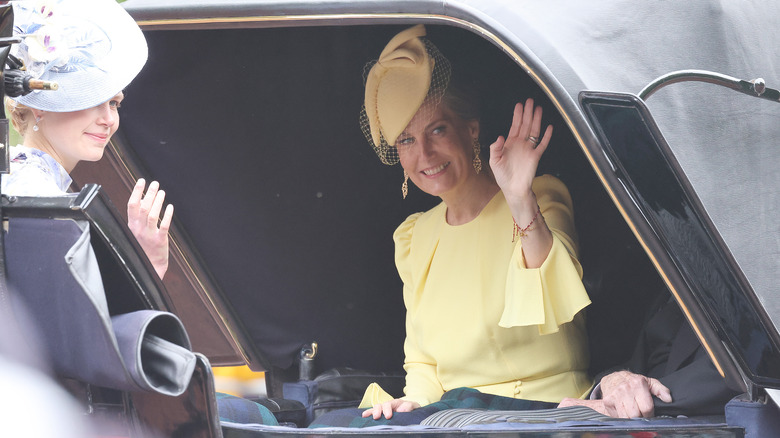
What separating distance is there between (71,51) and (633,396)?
130 cm

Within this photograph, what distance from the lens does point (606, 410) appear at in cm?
217

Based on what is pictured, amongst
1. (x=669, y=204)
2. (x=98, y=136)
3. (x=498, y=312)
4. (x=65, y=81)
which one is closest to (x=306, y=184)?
(x=498, y=312)

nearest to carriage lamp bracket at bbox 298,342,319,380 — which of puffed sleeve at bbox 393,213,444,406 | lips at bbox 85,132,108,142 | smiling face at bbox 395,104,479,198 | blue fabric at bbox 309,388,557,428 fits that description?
puffed sleeve at bbox 393,213,444,406

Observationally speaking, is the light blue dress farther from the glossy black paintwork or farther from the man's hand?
the man's hand

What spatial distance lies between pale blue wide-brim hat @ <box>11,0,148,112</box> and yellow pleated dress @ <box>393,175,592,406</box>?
39.4 inches

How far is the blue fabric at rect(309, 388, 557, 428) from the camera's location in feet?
7.79

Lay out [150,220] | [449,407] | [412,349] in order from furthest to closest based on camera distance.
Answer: [412,349]
[449,407]
[150,220]

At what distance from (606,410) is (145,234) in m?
1.05

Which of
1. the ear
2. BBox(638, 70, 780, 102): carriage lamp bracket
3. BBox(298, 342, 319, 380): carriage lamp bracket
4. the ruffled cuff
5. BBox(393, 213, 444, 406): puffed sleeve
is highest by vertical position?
BBox(638, 70, 780, 102): carriage lamp bracket

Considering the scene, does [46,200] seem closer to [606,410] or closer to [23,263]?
[23,263]

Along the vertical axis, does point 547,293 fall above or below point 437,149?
below

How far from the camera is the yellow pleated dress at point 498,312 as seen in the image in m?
2.28

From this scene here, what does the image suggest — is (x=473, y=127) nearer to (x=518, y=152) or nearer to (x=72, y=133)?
(x=518, y=152)

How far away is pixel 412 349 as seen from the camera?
8.93ft
